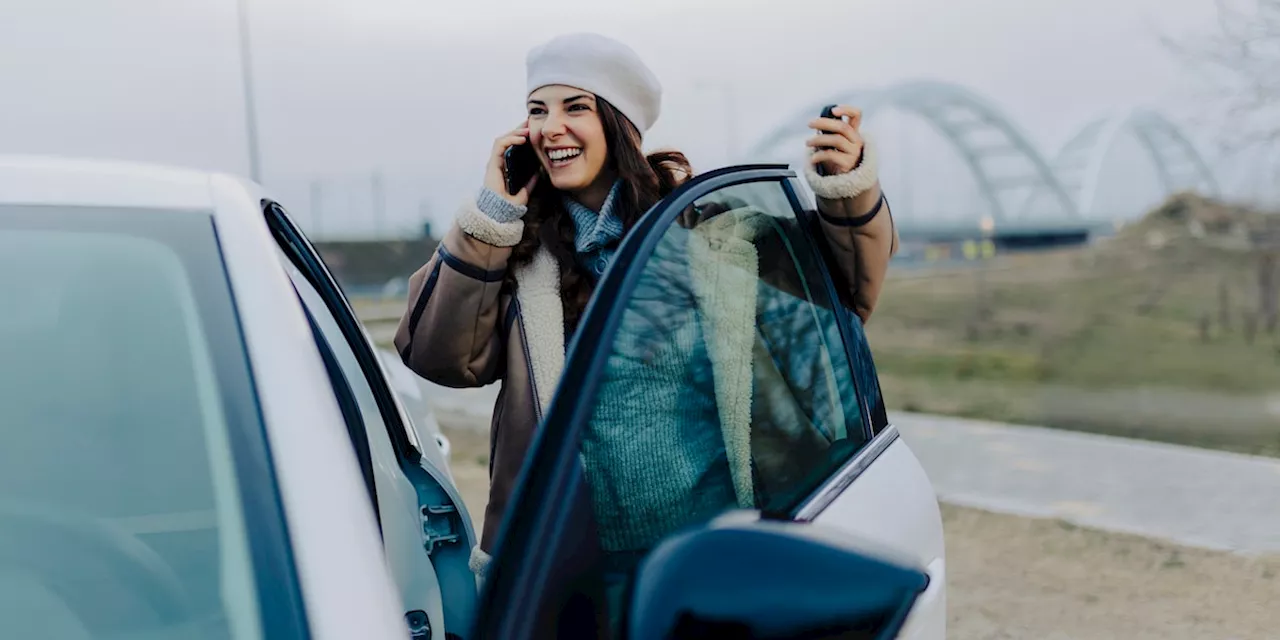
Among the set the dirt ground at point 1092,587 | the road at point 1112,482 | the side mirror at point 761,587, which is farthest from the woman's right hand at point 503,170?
the dirt ground at point 1092,587

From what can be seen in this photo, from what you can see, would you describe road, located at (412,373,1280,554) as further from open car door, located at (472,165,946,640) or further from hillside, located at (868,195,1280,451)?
open car door, located at (472,165,946,640)

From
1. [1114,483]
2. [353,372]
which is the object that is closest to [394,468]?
[353,372]

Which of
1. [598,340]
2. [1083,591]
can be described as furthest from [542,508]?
[1083,591]

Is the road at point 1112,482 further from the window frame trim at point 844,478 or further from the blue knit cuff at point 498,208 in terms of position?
the window frame trim at point 844,478

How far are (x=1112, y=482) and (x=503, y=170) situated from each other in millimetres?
6538

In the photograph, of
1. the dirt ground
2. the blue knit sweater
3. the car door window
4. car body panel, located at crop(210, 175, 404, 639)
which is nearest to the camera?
car body panel, located at crop(210, 175, 404, 639)

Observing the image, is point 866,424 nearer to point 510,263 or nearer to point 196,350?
point 510,263

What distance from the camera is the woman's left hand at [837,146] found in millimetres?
2021

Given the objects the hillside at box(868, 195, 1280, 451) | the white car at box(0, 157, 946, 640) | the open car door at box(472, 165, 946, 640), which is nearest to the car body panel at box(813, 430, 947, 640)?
the open car door at box(472, 165, 946, 640)

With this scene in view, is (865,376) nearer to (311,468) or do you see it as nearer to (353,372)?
(353,372)

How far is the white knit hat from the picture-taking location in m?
2.17

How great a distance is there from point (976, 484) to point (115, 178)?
7025mm

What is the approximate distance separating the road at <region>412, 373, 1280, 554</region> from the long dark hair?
3.50 metres

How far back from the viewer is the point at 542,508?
3.56ft
